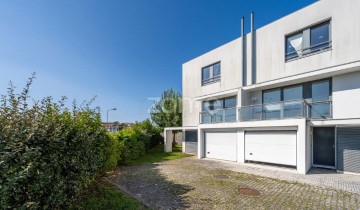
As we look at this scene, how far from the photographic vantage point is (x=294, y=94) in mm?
12422

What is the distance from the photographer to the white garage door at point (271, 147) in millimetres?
10789

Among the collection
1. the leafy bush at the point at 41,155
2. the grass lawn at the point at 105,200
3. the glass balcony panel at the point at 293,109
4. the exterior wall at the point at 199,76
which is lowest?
the grass lawn at the point at 105,200

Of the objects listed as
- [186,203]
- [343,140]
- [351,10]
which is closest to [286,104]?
[343,140]

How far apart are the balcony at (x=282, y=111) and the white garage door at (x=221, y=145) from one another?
4.14ft

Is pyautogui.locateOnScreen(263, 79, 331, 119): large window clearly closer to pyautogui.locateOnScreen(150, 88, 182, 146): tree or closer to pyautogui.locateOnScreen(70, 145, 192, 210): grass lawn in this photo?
→ pyautogui.locateOnScreen(70, 145, 192, 210): grass lawn

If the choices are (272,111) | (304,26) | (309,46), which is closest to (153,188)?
(272,111)

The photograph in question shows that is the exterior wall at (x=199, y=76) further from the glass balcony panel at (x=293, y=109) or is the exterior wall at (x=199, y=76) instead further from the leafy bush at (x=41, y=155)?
the leafy bush at (x=41, y=155)

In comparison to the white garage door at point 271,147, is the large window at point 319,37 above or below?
above

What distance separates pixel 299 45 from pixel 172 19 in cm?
1001

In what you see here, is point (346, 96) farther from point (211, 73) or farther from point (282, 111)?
point (211, 73)

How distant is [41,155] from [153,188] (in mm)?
4893

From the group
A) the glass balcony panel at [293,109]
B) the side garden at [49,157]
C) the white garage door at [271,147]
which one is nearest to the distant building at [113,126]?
the side garden at [49,157]

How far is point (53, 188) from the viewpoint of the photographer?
→ 4.30m

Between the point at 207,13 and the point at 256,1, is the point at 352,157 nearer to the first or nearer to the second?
the point at 256,1
